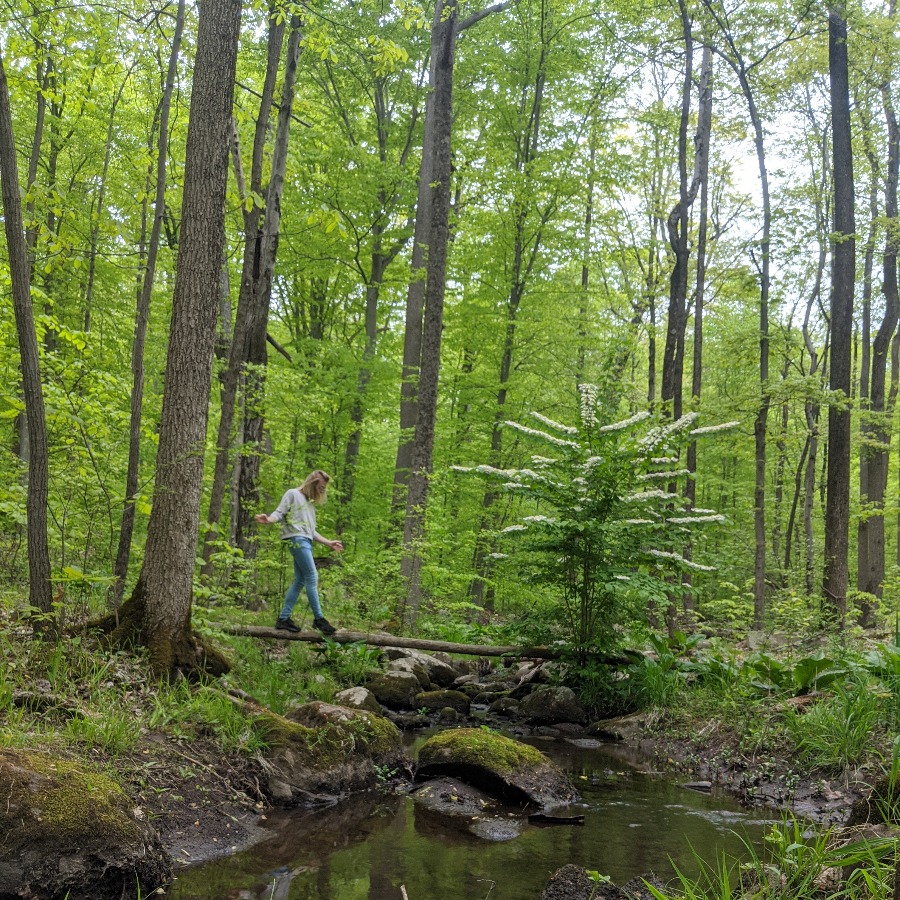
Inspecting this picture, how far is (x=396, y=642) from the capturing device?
9.73 meters

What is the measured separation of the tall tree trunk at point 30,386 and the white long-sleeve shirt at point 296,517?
322cm

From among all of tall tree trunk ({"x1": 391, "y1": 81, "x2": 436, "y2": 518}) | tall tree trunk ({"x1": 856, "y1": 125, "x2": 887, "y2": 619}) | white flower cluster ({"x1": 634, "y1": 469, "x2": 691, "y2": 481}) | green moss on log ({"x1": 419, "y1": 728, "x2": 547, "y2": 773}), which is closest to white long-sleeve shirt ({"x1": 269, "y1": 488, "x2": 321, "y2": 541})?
green moss on log ({"x1": 419, "y1": 728, "x2": 547, "y2": 773})

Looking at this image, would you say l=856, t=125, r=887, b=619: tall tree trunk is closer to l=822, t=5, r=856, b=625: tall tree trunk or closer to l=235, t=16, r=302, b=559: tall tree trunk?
l=822, t=5, r=856, b=625: tall tree trunk

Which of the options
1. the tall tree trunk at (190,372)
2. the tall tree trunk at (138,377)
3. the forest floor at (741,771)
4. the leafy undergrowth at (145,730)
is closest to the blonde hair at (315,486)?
the tall tree trunk at (138,377)

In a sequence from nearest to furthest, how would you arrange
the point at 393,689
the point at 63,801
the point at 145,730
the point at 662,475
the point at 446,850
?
the point at 63,801 → the point at 446,850 → the point at 145,730 → the point at 662,475 → the point at 393,689

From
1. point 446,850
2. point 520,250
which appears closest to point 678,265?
point 520,250

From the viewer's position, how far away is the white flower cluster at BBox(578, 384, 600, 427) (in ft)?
29.4

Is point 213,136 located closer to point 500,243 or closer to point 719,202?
point 500,243

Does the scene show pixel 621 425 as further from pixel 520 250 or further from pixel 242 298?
pixel 520 250

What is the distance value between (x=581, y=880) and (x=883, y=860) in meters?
1.55

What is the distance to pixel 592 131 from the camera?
1880 centimetres

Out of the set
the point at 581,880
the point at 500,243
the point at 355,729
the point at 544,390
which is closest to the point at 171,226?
the point at 500,243

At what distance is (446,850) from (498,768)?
130 cm

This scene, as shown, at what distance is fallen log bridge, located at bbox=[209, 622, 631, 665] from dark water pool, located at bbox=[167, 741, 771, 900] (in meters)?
3.05
